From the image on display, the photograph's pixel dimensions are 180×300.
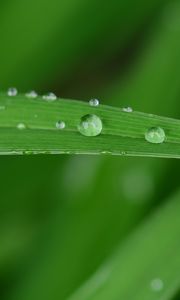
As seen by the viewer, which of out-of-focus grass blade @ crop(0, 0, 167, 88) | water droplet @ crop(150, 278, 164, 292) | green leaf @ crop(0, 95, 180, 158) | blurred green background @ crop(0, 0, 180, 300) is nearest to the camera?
green leaf @ crop(0, 95, 180, 158)

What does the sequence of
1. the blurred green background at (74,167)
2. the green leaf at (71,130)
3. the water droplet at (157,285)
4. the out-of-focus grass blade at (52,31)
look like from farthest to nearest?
the out-of-focus grass blade at (52,31) < the blurred green background at (74,167) < the water droplet at (157,285) < the green leaf at (71,130)

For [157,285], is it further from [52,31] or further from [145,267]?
[52,31]

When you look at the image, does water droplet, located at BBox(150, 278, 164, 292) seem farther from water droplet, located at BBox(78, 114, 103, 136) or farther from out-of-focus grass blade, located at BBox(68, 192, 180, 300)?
water droplet, located at BBox(78, 114, 103, 136)

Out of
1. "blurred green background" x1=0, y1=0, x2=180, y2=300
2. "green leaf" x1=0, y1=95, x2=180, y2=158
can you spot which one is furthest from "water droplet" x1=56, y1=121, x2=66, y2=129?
"blurred green background" x1=0, y1=0, x2=180, y2=300

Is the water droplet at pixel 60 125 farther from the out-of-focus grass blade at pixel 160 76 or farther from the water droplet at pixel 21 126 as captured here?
the out-of-focus grass blade at pixel 160 76

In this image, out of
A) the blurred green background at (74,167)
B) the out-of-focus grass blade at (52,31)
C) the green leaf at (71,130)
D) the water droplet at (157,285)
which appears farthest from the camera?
the out-of-focus grass blade at (52,31)

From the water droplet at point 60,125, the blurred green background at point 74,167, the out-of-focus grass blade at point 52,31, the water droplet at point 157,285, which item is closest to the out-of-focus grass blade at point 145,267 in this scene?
the water droplet at point 157,285

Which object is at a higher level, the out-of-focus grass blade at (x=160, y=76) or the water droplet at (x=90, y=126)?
the out-of-focus grass blade at (x=160, y=76)

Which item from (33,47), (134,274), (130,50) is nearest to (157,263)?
(134,274)
